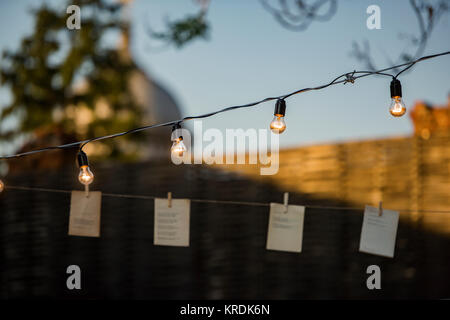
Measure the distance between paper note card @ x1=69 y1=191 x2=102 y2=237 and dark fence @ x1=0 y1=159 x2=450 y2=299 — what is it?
105cm

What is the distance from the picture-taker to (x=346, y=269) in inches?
A: 149

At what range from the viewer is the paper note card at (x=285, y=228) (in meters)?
3.02

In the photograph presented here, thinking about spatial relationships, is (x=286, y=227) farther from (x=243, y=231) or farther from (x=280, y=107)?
(x=243, y=231)

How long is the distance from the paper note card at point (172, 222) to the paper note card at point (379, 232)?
105 cm

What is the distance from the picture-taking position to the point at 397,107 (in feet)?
7.95

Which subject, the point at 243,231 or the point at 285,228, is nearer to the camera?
the point at 285,228

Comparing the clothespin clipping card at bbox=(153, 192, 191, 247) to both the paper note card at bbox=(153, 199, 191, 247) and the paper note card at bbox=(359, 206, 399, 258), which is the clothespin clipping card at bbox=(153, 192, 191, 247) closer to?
the paper note card at bbox=(153, 199, 191, 247)

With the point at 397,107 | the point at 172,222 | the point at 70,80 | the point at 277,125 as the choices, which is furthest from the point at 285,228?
the point at 70,80

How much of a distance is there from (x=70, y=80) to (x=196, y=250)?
1396cm

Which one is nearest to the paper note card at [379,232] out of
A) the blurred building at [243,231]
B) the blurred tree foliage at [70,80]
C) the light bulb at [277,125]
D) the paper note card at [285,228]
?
the paper note card at [285,228]

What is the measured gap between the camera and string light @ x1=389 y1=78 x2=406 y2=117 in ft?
7.89
